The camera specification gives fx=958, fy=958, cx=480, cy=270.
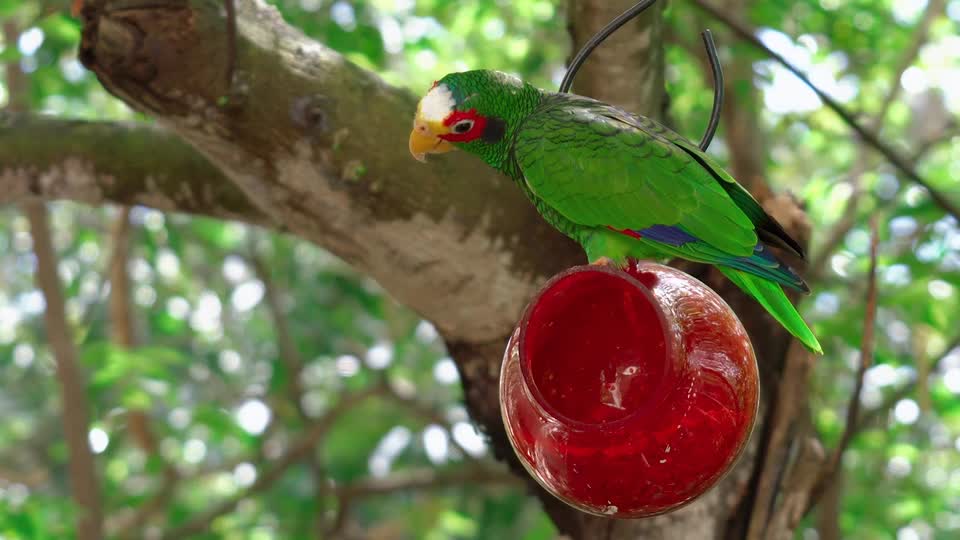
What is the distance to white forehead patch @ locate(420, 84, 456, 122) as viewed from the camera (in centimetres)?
150

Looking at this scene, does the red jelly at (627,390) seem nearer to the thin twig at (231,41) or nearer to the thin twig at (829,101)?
the thin twig at (829,101)

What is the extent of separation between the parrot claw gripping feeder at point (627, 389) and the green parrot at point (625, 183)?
0.09m

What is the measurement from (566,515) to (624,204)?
1.15 m

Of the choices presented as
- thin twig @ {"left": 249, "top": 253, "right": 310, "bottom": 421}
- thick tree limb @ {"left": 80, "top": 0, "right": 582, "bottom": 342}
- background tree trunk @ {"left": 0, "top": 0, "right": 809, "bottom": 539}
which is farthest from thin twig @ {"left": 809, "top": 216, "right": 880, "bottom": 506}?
thin twig @ {"left": 249, "top": 253, "right": 310, "bottom": 421}

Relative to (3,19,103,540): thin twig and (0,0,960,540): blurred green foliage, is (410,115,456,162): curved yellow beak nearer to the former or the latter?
(0,0,960,540): blurred green foliage

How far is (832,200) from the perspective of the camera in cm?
441

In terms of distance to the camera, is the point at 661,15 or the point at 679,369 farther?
the point at 661,15

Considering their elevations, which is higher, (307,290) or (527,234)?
(527,234)

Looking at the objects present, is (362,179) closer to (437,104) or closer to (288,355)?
(437,104)

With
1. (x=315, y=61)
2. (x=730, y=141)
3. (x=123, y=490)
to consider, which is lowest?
(x=123, y=490)

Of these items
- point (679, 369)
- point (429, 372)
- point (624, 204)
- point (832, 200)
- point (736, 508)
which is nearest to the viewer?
point (679, 369)

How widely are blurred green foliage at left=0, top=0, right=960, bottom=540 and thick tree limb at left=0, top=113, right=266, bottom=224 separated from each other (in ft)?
1.92

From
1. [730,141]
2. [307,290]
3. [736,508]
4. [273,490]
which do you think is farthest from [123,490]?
[736,508]

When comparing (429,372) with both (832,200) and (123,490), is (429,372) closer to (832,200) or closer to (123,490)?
(123,490)
